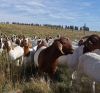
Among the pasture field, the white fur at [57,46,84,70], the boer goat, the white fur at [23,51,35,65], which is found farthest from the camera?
the white fur at [23,51,35,65]

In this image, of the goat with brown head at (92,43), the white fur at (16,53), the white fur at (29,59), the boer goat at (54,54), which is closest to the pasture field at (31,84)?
the boer goat at (54,54)

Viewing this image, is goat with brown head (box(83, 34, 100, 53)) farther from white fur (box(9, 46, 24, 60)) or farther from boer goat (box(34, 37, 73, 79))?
white fur (box(9, 46, 24, 60))

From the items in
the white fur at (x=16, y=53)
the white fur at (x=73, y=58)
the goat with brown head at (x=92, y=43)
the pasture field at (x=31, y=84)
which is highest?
the goat with brown head at (x=92, y=43)

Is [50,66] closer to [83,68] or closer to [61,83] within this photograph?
[61,83]

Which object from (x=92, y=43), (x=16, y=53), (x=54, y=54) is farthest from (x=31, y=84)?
(x=16, y=53)

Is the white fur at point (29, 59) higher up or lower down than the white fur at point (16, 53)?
lower down

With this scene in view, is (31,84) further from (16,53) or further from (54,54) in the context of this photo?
(16,53)

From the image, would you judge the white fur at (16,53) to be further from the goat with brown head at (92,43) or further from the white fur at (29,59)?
the goat with brown head at (92,43)

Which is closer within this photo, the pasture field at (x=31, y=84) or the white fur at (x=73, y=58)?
the pasture field at (x=31, y=84)

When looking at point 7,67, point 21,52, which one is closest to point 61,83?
point 7,67

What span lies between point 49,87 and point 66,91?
619 mm

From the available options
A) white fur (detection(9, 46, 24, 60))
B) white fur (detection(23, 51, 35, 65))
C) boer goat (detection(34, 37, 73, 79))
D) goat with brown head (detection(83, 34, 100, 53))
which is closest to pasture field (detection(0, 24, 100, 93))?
boer goat (detection(34, 37, 73, 79))

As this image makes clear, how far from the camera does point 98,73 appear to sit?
11.3 metres

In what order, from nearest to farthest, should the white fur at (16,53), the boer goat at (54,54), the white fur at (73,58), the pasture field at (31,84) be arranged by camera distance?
the pasture field at (31,84) < the boer goat at (54,54) < the white fur at (73,58) < the white fur at (16,53)
